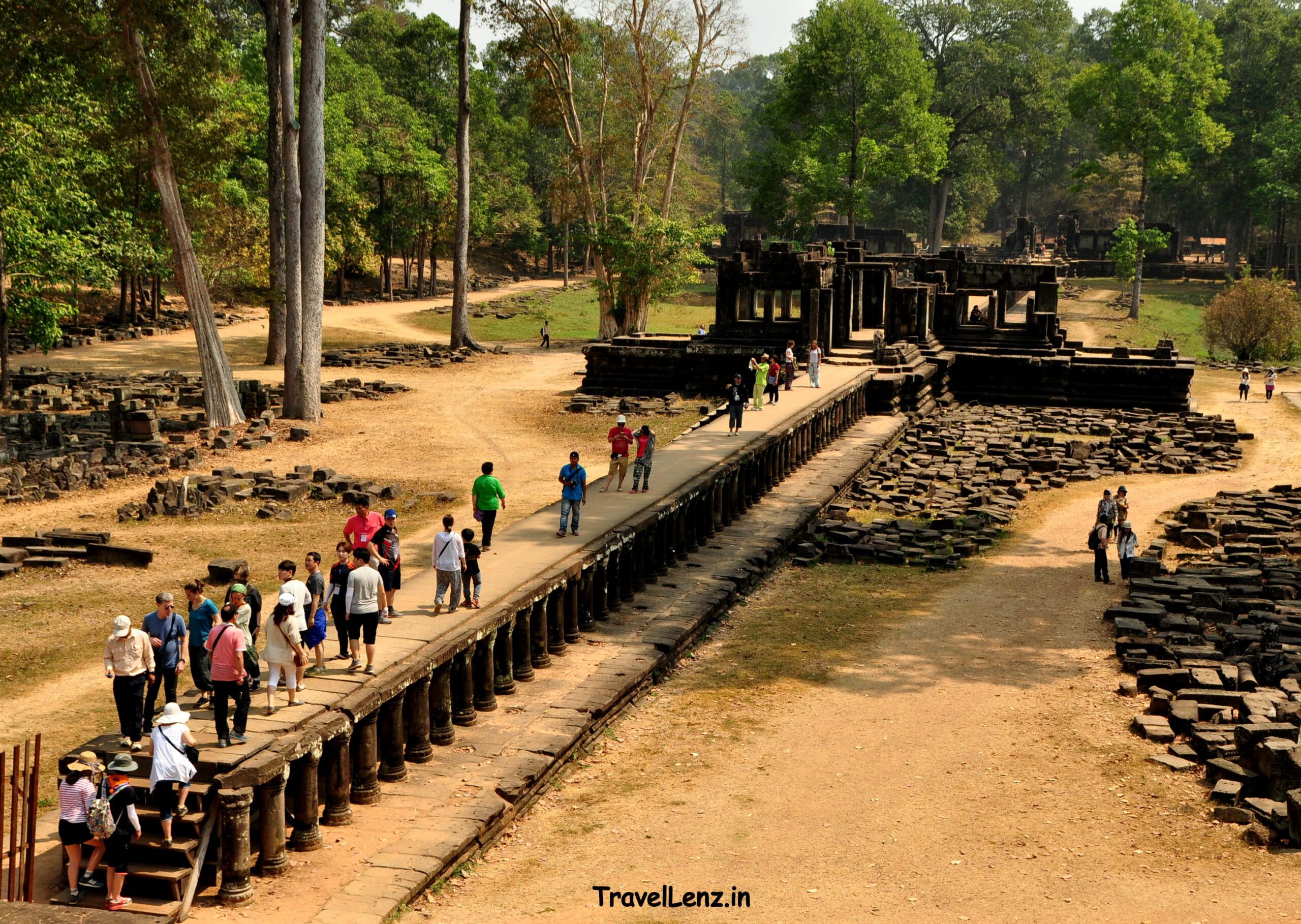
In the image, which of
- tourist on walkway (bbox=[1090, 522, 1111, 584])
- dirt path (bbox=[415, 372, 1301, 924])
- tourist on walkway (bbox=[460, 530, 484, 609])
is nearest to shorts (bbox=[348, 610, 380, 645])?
tourist on walkway (bbox=[460, 530, 484, 609])

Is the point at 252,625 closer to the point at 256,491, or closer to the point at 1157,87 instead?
the point at 256,491

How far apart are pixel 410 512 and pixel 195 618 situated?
12662mm

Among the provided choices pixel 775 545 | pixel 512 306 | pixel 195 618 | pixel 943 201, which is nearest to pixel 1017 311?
pixel 943 201

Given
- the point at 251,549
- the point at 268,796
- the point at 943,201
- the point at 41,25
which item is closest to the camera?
the point at 268,796

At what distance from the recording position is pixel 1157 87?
62.7 metres

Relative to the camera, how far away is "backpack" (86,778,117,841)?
10.2 meters

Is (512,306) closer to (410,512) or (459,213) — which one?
(459,213)

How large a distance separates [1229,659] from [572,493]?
900 cm

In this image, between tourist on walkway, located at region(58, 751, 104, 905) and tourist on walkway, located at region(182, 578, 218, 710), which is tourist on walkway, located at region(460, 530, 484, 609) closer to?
tourist on walkway, located at region(182, 578, 218, 710)

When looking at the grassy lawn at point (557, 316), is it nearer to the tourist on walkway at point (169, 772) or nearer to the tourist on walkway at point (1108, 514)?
the tourist on walkway at point (1108, 514)

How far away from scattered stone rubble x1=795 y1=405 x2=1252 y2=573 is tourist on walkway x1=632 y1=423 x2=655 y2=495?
316cm

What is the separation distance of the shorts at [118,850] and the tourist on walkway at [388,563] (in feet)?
15.7

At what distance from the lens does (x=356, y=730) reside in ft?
40.2

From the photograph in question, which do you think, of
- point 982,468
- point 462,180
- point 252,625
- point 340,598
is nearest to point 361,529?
point 340,598
